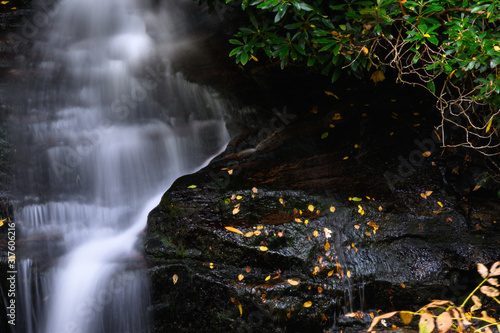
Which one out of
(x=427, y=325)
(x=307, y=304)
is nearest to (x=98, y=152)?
(x=307, y=304)

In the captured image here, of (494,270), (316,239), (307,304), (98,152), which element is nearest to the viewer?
(494,270)

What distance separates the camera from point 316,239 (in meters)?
3.38

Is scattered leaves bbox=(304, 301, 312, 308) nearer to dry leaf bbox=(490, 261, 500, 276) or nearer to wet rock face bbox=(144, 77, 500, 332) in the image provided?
wet rock face bbox=(144, 77, 500, 332)

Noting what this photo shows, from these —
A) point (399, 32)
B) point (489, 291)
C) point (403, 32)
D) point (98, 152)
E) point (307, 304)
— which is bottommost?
A: point (307, 304)

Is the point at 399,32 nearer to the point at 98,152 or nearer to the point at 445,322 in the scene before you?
the point at 445,322

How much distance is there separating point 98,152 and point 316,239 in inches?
126

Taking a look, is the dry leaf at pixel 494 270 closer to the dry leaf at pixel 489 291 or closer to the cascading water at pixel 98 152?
the dry leaf at pixel 489 291

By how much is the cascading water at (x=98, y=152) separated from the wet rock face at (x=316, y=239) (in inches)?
22.5

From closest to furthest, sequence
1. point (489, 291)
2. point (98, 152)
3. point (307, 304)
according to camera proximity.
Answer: point (489, 291)
point (307, 304)
point (98, 152)

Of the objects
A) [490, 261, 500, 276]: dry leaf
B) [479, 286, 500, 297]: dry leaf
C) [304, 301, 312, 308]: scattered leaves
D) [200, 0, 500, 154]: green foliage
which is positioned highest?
[200, 0, 500, 154]: green foliage

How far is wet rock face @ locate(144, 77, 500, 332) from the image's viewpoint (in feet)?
10.3

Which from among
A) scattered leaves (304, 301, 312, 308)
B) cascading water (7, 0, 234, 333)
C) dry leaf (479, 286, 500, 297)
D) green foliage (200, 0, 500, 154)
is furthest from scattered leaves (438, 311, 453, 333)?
cascading water (7, 0, 234, 333)

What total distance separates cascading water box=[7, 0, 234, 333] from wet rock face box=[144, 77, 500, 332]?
1.87 feet

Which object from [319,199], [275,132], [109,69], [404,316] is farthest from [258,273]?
[109,69]
